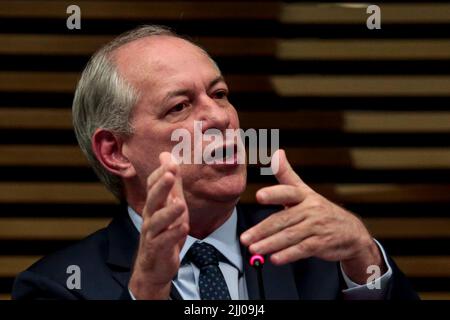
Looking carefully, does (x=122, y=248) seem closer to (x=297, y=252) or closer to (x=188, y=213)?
(x=188, y=213)

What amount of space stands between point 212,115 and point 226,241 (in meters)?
0.44

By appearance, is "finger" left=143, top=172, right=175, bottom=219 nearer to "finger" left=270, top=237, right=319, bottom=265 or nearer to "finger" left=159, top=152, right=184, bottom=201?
"finger" left=159, top=152, right=184, bottom=201

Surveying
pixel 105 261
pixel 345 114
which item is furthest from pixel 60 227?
pixel 345 114

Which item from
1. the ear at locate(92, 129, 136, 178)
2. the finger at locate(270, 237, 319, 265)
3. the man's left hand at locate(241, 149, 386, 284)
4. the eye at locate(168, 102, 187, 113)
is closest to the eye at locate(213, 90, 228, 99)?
the eye at locate(168, 102, 187, 113)

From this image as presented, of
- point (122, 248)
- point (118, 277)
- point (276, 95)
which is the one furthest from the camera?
point (276, 95)

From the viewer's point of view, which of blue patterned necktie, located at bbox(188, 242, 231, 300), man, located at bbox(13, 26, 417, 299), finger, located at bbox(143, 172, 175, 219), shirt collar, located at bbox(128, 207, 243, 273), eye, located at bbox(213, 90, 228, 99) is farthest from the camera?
eye, located at bbox(213, 90, 228, 99)

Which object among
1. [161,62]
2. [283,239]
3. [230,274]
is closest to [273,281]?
[230,274]

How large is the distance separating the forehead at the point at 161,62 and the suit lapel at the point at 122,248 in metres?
0.49

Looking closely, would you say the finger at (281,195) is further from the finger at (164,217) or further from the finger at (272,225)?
the finger at (164,217)

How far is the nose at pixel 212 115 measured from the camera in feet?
8.73

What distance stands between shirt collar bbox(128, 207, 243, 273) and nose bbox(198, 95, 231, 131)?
348 millimetres

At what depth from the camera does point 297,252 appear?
2.23 meters

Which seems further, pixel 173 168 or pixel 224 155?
pixel 224 155

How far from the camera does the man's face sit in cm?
264
